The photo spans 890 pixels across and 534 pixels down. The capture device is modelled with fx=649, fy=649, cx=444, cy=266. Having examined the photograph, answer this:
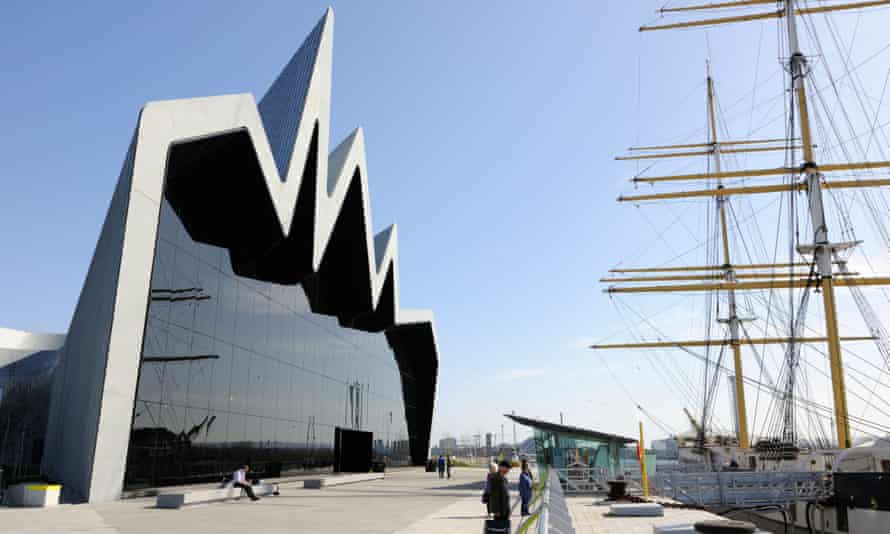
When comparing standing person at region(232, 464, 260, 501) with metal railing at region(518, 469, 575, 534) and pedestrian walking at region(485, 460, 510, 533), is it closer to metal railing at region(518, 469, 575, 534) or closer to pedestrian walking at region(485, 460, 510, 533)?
metal railing at region(518, 469, 575, 534)

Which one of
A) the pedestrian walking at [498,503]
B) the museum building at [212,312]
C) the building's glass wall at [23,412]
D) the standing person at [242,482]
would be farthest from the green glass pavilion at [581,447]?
the pedestrian walking at [498,503]

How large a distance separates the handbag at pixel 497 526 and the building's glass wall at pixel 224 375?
37.2 feet

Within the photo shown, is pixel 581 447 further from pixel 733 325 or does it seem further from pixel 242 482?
pixel 733 325

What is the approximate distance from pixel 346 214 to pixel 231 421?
506 inches

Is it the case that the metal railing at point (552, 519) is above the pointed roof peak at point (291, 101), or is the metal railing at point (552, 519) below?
below

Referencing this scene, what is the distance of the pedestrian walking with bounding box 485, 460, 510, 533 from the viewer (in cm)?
803

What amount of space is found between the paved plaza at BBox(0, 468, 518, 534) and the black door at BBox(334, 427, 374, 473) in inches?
511

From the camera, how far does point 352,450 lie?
3434 centimetres

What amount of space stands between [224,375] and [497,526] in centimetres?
1437

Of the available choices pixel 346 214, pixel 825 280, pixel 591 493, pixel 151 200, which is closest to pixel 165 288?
pixel 151 200

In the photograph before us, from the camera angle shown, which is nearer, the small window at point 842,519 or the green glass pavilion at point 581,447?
the small window at point 842,519

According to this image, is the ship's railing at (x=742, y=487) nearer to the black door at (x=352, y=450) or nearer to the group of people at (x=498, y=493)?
the black door at (x=352, y=450)

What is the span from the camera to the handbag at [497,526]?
26.0 ft

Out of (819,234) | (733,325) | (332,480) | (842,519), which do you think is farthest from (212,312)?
(733,325)
